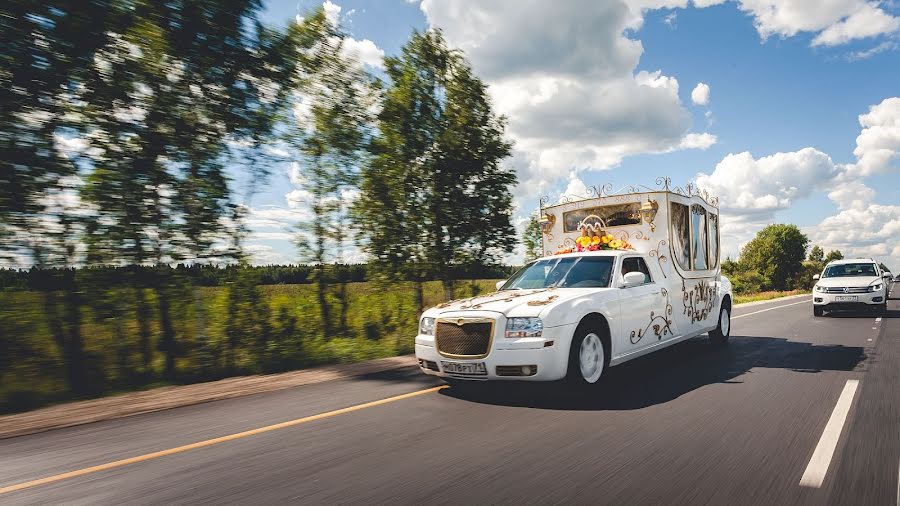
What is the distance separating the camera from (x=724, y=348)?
10.7 m

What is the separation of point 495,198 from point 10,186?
1088 centimetres

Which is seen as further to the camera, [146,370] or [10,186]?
[146,370]

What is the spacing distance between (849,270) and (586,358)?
17278 millimetres

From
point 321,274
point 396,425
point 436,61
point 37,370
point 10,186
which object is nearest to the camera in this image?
point 396,425

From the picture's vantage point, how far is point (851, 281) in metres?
17.8

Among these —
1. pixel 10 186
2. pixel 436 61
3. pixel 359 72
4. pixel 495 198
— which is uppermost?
pixel 436 61

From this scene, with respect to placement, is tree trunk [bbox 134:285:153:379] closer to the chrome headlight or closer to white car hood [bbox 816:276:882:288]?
the chrome headlight

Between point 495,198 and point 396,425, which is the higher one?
point 495,198

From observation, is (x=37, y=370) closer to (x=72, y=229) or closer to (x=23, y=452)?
(x=72, y=229)

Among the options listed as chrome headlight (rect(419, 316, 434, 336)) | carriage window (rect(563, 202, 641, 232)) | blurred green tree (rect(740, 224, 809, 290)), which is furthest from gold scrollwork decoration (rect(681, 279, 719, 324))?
blurred green tree (rect(740, 224, 809, 290))

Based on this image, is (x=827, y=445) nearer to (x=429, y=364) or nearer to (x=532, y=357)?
(x=532, y=357)

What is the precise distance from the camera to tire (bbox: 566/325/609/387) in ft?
21.3

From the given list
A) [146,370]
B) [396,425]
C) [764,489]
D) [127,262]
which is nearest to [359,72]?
[127,262]

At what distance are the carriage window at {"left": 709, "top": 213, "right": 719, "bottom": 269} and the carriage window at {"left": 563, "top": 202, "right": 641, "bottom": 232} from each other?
2784 millimetres
